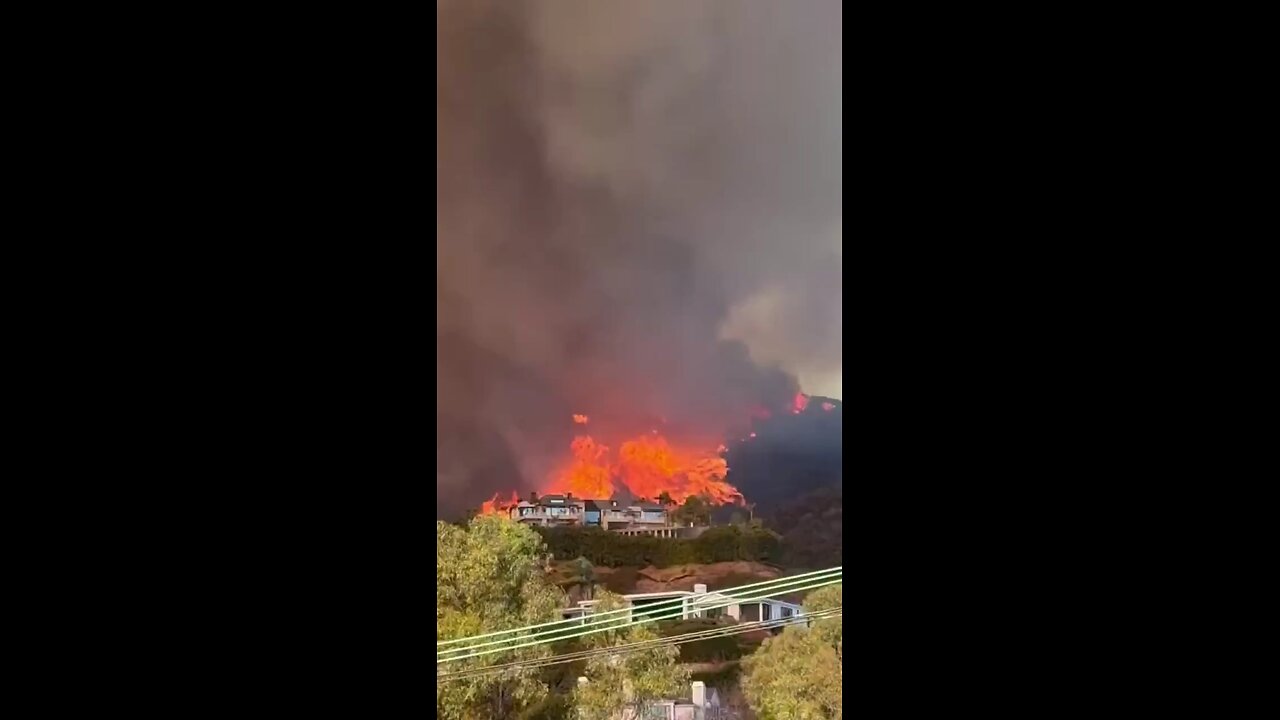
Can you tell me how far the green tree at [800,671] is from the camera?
10.5 ft

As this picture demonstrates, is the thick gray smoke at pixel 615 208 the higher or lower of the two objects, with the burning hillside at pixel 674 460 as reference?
higher

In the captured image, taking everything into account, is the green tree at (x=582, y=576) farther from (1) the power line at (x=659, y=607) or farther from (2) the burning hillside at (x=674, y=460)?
(2) the burning hillside at (x=674, y=460)

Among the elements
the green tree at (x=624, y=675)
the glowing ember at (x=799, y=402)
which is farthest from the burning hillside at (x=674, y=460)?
the green tree at (x=624, y=675)

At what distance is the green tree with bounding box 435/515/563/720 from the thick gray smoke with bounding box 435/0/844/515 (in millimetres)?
170

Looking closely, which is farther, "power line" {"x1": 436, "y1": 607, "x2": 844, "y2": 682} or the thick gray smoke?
"power line" {"x1": 436, "y1": 607, "x2": 844, "y2": 682}

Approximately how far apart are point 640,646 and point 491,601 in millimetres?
551

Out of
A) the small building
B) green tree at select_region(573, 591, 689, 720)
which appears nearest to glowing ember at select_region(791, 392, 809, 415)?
the small building

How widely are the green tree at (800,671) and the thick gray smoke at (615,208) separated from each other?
0.86m

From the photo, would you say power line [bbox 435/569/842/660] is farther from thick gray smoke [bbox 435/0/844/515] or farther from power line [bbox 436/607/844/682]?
thick gray smoke [bbox 435/0/844/515]

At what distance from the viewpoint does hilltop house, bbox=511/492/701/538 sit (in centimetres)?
328

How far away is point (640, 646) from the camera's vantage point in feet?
10.6

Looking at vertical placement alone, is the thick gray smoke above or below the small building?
above

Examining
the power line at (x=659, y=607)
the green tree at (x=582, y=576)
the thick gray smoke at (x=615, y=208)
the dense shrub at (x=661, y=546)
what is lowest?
the power line at (x=659, y=607)
